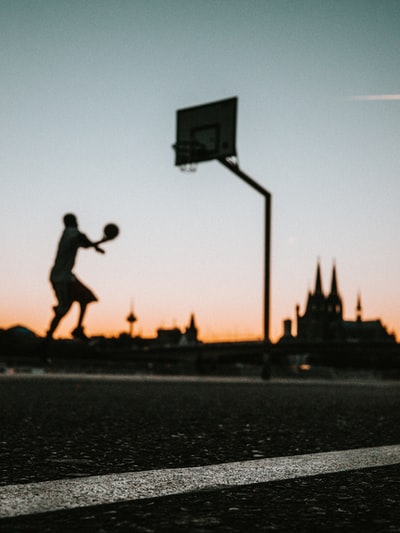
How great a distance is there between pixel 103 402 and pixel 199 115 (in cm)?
1809

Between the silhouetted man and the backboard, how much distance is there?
15.1 m

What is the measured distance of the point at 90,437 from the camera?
3814 mm

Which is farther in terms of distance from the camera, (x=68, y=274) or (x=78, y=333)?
(x=78, y=333)

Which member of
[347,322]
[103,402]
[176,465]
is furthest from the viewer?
[347,322]

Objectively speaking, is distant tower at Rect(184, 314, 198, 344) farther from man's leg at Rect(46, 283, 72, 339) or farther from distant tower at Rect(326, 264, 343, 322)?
man's leg at Rect(46, 283, 72, 339)

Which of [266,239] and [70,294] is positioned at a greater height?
[266,239]

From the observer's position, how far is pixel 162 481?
2412 millimetres

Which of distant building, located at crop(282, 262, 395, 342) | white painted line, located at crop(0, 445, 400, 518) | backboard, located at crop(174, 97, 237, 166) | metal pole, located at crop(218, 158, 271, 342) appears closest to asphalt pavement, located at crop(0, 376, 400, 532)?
white painted line, located at crop(0, 445, 400, 518)

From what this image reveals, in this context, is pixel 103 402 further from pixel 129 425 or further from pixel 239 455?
pixel 239 455

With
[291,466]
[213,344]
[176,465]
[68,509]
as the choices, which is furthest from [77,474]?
[213,344]

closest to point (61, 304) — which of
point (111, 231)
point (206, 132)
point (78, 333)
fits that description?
point (78, 333)

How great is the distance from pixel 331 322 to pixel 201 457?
17152cm

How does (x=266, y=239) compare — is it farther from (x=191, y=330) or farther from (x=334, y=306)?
(x=191, y=330)

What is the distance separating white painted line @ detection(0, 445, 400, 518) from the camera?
1989 millimetres
